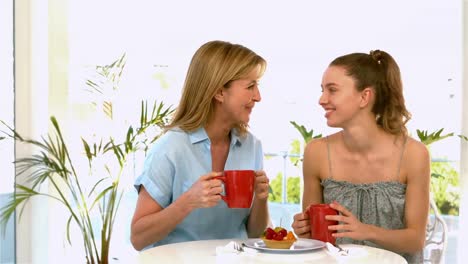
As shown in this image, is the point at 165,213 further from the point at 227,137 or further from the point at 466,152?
the point at 466,152

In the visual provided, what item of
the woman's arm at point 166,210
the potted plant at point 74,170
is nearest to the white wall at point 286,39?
the potted plant at point 74,170

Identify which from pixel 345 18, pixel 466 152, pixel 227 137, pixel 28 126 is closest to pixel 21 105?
pixel 28 126

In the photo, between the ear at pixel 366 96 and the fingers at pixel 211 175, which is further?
the ear at pixel 366 96

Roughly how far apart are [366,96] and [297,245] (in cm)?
72

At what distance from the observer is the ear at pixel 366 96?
7.71 ft

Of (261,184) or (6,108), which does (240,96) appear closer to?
(261,184)

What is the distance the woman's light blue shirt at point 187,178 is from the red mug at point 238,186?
42 centimetres

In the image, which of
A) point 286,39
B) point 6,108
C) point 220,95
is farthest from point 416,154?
point 286,39

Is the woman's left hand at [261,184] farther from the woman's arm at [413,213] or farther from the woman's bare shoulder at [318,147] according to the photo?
the woman's bare shoulder at [318,147]

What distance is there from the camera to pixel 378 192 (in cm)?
234

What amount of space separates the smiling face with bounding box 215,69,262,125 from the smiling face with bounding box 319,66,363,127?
24 centimetres

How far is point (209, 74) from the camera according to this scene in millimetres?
2217

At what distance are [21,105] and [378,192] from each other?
6.60 ft

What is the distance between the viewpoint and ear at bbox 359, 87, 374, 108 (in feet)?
7.71
